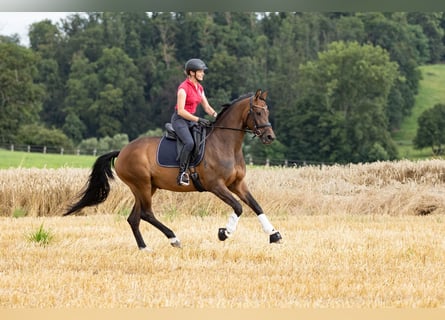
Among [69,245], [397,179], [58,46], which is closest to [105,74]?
[58,46]

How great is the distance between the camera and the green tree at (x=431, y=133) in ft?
230

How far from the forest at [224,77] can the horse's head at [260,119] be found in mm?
51241

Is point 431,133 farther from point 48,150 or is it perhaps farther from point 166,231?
point 166,231

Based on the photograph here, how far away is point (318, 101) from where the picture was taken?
7125 centimetres

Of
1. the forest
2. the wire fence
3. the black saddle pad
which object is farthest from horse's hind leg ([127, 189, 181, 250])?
the forest

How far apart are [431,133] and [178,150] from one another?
62198 millimetres

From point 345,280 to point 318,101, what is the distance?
209 ft

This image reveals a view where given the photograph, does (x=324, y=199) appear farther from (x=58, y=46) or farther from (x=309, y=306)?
(x=58, y=46)

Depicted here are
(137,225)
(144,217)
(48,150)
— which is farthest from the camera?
(48,150)

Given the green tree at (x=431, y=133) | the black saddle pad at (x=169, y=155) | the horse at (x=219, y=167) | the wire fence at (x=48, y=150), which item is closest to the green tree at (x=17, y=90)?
the wire fence at (x=48, y=150)

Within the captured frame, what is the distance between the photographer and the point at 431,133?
231 feet

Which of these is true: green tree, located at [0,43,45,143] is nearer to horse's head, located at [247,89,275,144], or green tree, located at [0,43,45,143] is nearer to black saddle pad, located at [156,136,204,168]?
black saddle pad, located at [156,136,204,168]

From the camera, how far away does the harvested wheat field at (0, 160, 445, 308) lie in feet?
24.5

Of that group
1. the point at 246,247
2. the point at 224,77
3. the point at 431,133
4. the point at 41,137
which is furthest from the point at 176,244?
the point at 431,133
